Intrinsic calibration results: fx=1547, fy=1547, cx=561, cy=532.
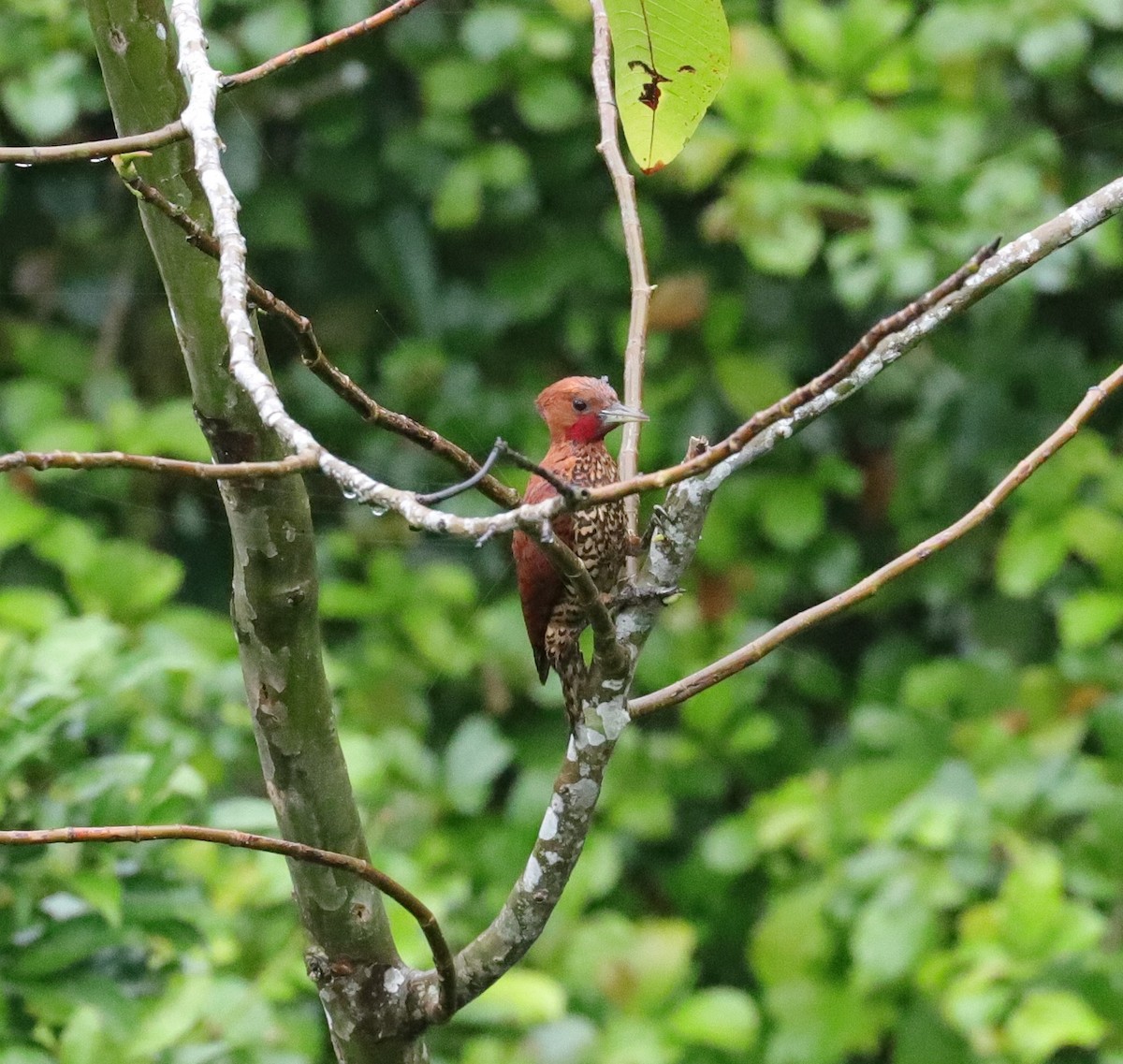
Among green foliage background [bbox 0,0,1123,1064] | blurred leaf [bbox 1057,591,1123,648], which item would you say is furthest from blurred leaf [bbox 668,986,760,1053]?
blurred leaf [bbox 1057,591,1123,648]

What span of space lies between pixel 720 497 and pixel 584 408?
1.83 metres

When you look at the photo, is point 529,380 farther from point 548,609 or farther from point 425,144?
point 548,609

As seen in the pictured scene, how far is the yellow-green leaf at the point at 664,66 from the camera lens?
122cm

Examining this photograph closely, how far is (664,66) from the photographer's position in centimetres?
124

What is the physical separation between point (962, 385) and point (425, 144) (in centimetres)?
129

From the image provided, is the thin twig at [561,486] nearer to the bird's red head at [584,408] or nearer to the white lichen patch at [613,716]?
the white lichen patch at [613,716]

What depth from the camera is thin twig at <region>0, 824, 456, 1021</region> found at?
1.12m

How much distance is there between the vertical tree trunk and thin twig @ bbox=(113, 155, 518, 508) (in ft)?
0.12

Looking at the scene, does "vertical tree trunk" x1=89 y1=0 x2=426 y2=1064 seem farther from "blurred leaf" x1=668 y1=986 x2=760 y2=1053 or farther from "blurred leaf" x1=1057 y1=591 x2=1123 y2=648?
"blurred leaf" x1=1057 y1=591 x2=1123 y2=648

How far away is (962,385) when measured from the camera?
11.2 feet

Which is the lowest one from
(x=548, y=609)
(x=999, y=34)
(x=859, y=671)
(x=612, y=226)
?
(x=548, y=609)

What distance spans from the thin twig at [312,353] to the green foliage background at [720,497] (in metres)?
1.44

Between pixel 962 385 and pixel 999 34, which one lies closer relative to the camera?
pixel 999 34

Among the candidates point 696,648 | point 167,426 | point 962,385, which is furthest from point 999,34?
point 167,426
